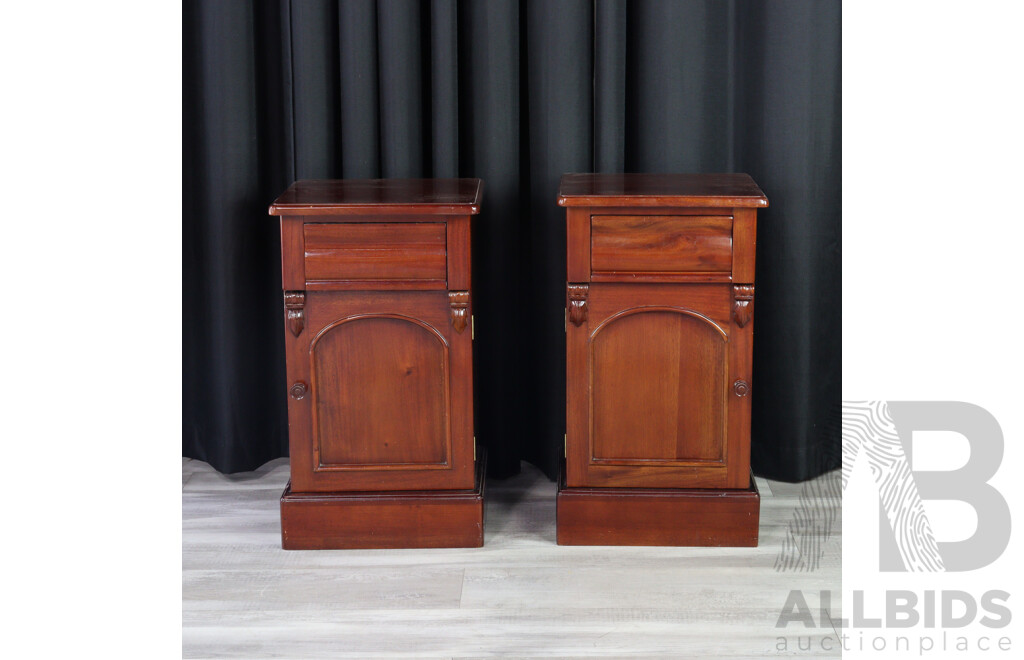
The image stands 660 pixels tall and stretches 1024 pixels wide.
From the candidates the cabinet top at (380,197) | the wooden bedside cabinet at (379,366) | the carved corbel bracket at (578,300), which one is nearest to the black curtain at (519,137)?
the cabinet top at (380,197)

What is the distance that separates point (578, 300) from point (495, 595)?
570mm

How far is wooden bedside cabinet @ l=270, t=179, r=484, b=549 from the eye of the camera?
204 cm

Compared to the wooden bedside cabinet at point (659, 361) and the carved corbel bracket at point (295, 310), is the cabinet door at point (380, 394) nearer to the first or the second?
the carved corbel bracket at point (295, 310)

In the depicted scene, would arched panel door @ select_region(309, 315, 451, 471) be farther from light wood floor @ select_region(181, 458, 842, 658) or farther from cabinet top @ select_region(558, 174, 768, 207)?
cabinet top @ select_region(558, 174, 768, 207)

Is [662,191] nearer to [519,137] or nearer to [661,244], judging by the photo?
[661,244]

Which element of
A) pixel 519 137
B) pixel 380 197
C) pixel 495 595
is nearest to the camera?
pixel 495 595

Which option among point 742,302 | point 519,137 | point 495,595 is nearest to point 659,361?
point 742,302

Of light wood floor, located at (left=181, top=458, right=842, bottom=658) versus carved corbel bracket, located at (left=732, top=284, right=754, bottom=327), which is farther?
carved corbel bracket, located at (left=732, top=284, right=754, bottom=327)

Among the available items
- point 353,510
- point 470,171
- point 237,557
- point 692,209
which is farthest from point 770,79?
point 237,557

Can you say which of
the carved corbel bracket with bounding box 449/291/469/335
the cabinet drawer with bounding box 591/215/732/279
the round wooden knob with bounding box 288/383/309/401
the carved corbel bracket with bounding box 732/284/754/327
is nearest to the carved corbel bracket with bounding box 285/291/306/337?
the round wooden knob with bounding box 288/383/309/401

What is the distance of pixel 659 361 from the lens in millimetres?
2111

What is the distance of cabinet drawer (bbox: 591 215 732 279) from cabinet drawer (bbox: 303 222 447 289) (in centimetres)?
31

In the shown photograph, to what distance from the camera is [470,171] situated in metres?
2.47

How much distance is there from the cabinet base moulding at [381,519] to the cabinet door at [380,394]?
22mm
